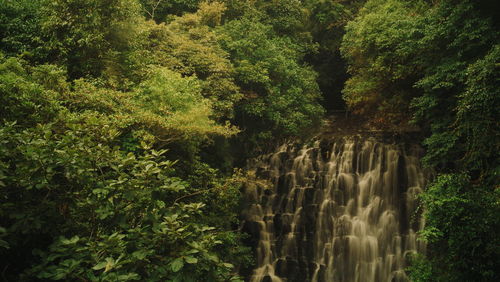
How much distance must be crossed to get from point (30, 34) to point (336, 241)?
11.9 m

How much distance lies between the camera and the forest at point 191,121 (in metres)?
4.17

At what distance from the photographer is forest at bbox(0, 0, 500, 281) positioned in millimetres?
4168

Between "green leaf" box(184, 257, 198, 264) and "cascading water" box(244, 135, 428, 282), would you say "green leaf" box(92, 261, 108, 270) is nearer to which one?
"green leaf" box(184, 257, 198, 264)

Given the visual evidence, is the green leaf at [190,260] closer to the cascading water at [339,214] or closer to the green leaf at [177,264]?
the green leaf at [177,264]

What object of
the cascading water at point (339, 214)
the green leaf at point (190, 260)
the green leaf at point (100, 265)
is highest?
the green leaf at point (190, 260)

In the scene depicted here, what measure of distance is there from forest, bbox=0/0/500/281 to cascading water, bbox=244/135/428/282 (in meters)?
0.99

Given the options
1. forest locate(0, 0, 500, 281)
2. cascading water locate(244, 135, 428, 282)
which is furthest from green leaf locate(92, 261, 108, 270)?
cascading water locate(244, 135, 428, 282)

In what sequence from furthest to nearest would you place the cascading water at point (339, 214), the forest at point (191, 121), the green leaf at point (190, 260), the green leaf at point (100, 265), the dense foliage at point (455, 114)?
1. the cascading water at point (339, 214)
2. the dense foliage at point (455, 114)
3. the forest at point (191, 121)
4. the green leaf at point (190, 260)
5. the green leaf at point (100, 265)

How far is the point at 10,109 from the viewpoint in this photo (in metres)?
6.66

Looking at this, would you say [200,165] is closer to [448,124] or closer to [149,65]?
[149,65]

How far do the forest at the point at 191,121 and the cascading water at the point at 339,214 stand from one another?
3.24 feet

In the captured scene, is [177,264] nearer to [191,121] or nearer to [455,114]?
[191,121]

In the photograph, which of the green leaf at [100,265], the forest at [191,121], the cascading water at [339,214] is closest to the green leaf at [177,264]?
the forest at [191,121]

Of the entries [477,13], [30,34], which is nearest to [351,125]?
[477,13]
